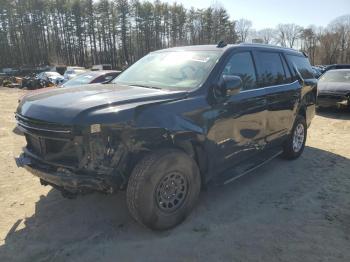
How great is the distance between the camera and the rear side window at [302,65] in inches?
240

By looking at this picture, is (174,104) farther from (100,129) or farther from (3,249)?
(3,249)

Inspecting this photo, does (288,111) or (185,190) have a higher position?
(288,111)

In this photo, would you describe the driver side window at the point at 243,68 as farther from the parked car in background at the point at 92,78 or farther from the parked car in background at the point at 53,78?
the parked car in background at the point at 53,78

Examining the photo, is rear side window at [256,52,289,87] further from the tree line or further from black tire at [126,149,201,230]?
the tree line

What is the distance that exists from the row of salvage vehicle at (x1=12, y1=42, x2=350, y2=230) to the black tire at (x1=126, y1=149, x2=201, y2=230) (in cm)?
1

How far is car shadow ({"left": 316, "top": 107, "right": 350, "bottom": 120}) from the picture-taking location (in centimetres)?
1130

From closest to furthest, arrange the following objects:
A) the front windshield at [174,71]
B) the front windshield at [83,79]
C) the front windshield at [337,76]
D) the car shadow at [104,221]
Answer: the car shadow at [104,221] → the front windshield at [174,71] → the front windshield at [83,79] → the front windshield at [337,76]

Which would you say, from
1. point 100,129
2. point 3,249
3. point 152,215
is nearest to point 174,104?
point 100,129

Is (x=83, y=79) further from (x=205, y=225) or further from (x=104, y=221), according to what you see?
(x=205, y=225)

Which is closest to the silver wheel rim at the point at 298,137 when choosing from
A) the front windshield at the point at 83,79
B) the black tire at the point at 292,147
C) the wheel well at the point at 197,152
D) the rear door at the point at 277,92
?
the black tire at the point at 292,147

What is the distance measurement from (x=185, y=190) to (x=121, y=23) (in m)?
69.3

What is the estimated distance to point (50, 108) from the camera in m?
3.31

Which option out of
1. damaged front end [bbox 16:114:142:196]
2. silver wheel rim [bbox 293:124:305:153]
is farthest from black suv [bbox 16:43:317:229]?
silver wheel rim [bbox 293:124:305:153]

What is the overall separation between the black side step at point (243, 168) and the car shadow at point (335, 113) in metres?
6.76
